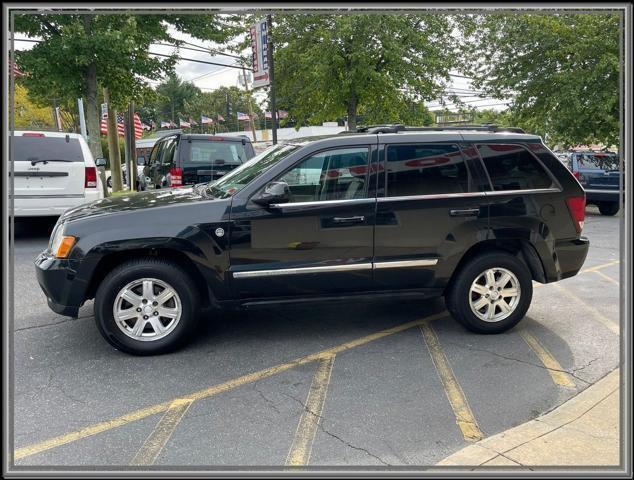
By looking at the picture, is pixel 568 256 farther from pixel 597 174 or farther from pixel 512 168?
pixel 597 174

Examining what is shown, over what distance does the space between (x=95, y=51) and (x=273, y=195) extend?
11.3m

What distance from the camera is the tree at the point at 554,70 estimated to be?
1458 cm

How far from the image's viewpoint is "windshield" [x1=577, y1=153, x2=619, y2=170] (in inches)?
531

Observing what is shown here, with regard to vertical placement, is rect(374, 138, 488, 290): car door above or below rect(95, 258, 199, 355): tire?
above

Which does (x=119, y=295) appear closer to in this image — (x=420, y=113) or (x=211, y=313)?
(x=211, y=313)

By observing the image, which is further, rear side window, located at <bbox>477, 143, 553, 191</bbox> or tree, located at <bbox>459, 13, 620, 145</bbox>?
tree, located at <bbox>459, 13, 620, 145</bbox>

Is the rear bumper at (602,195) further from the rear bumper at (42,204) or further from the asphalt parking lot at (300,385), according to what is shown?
the rear bumper at (42,204)

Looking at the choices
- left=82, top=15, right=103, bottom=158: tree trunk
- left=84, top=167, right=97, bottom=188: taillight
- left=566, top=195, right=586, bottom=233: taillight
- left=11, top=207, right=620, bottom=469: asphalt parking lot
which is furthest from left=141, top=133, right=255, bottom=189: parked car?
left=566, top=195, right=586, bottom=233: taillight

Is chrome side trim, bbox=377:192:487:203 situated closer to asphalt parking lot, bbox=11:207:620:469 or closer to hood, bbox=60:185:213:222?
asphalt parking lot, bbox=11:207:620:469

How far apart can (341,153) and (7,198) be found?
102 inches

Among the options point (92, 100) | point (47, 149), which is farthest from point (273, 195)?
point (92, 100)

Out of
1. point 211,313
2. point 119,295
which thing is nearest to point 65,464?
point 119,295

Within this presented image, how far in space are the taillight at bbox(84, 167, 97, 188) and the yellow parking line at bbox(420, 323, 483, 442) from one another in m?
6.66

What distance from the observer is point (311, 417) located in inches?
138
